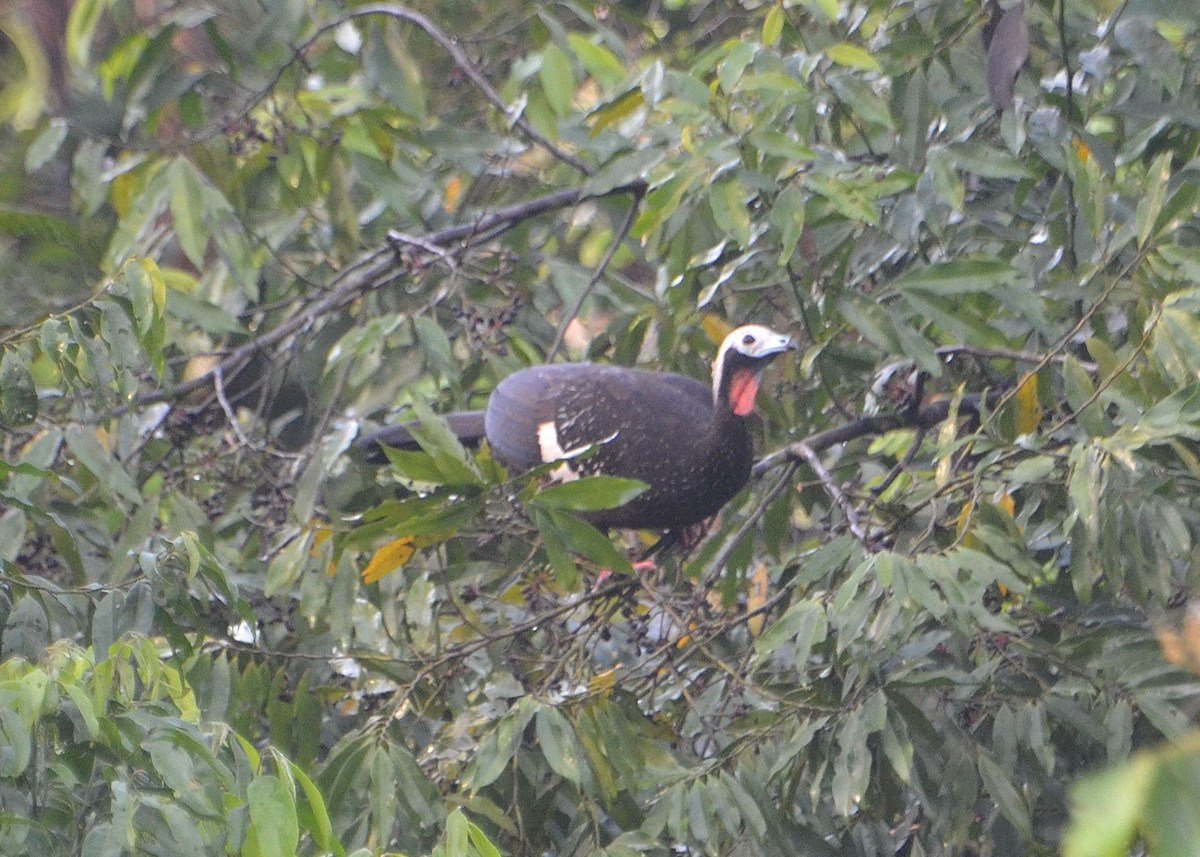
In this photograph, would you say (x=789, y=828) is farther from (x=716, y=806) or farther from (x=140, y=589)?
(x=140, y=589)

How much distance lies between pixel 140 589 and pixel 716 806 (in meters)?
0.86

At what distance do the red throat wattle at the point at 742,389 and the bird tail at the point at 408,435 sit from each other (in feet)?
1.98

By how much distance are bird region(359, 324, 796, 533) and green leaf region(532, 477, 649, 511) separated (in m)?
0.83

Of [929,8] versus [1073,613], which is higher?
[929,8]

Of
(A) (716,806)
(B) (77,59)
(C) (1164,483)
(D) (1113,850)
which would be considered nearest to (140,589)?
(A) (716,806)

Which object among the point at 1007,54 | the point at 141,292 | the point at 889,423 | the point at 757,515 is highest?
the point at 141,292

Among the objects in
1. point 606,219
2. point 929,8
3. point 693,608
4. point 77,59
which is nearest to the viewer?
point 693,608

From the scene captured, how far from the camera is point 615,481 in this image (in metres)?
2.12

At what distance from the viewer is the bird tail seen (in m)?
3.11

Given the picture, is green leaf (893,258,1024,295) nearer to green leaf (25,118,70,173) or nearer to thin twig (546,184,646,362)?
thin twig (546,184,646,362)

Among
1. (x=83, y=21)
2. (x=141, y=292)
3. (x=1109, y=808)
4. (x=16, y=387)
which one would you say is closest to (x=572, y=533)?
(x=141, y=292)

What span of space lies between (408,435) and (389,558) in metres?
0.69

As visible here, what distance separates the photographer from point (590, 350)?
11.4 feet

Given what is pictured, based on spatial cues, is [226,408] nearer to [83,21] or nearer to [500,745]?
[83,21]
